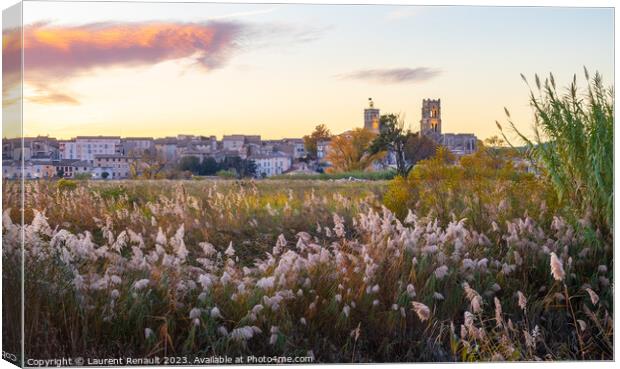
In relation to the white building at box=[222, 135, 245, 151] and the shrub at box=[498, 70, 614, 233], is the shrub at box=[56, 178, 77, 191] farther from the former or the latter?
the shrub at box=[498, 70, 614, 233]

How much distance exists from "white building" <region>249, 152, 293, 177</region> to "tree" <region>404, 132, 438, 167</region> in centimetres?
103

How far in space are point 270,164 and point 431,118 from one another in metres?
1.45

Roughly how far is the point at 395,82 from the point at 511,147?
3.89 ft

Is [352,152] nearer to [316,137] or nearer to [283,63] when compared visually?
[316,137]

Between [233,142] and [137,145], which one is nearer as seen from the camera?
[137,145]

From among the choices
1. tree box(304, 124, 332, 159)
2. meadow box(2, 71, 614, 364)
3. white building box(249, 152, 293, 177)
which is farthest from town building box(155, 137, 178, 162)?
tree box(304, 124, 332, 159)

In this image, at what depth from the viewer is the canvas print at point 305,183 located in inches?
343

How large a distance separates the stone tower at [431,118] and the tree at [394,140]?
0.17 meters

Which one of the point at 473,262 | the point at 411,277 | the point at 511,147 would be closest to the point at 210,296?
the point at 411,277

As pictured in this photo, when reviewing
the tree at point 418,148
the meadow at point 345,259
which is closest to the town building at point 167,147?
the meadow at point 345,259

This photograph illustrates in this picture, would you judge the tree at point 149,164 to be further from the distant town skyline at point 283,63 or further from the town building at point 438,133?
the town building at point 438,133

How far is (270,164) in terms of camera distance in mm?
9289

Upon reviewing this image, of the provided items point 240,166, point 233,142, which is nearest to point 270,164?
point 240,166

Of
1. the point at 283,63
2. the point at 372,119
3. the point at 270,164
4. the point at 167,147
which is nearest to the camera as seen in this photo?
the point at 167,147
